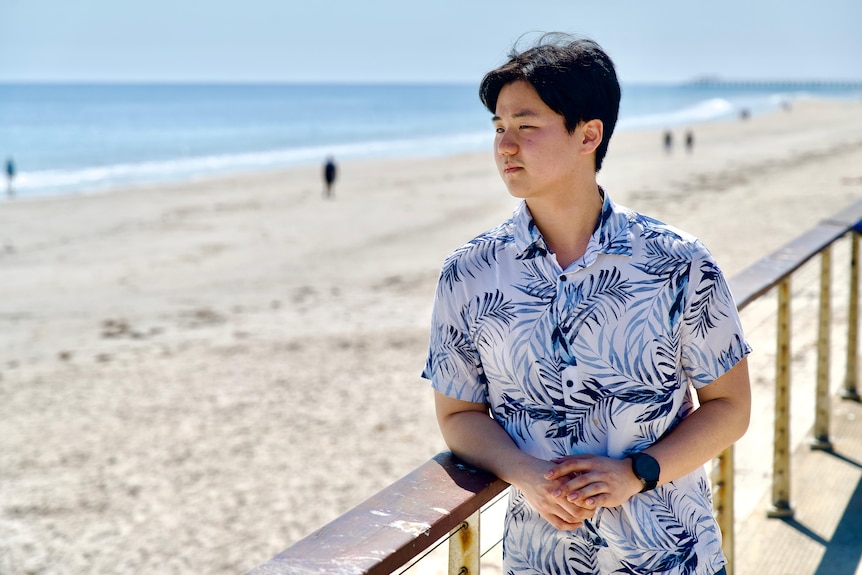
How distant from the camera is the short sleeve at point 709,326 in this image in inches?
61.9

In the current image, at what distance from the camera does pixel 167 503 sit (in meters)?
6.68

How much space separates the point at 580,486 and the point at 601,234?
458 mm

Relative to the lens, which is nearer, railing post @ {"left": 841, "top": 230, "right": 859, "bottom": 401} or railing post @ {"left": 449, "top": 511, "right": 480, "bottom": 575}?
railing post @ {"left": 449, "top": 511, "right": 480, "bottom": 575}

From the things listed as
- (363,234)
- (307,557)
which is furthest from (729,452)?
(363,234)

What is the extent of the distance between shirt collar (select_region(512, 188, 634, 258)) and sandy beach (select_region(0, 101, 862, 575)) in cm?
245

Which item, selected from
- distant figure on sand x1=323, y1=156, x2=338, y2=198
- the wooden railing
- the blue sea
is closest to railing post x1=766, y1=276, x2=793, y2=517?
the wooden railing

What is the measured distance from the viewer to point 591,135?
5.45 feet

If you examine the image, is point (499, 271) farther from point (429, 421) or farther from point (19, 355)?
point (19, 355)

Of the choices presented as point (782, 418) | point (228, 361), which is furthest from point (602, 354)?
point (228, 361)

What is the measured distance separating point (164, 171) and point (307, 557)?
42175 millimetres

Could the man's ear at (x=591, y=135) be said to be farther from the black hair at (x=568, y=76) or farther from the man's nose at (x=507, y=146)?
the man's nose at (x=507, y=146)

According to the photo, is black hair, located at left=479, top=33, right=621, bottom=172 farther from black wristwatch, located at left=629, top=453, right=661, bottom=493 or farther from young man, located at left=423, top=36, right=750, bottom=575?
black wristwatch, located at left=629, top=453, right=661, bottom=493

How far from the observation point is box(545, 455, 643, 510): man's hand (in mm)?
1474

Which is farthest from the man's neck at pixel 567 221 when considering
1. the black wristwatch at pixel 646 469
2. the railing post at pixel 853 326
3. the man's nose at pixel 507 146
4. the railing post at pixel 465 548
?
the railing post at pixel 853 326
